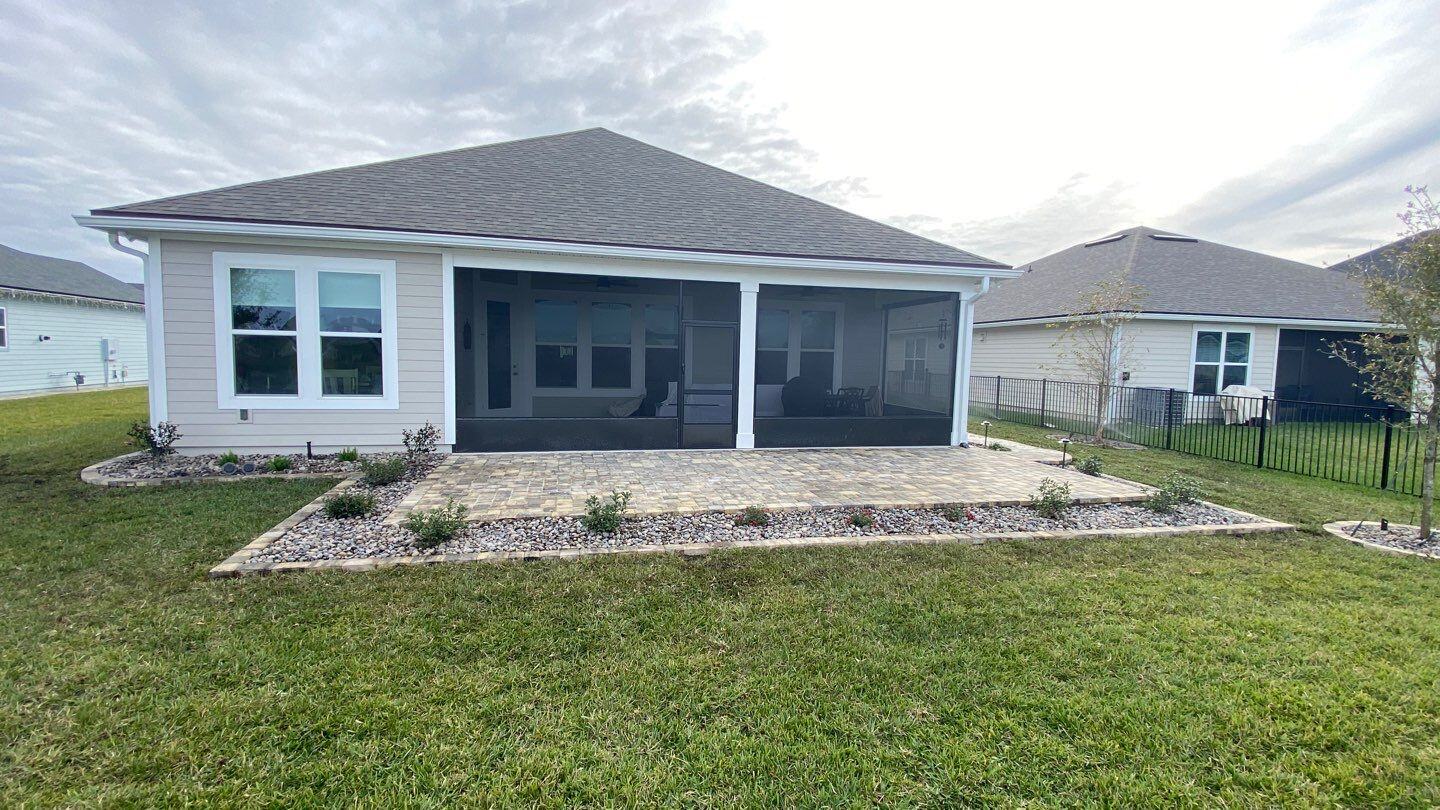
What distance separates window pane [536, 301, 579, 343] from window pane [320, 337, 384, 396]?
342 centimetres

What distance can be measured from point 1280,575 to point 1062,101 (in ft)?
29.8

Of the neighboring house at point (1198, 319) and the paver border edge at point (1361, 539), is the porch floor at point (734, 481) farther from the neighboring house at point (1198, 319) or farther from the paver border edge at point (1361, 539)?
the neighboring house at point (1198, 319)

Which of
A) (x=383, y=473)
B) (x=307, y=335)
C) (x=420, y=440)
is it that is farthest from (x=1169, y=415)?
(x=307, y=335)

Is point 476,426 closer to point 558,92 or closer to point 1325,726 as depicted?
point 1325,726

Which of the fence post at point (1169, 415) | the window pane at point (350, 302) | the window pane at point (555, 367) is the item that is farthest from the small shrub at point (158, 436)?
the fence post at point (1169, 415)

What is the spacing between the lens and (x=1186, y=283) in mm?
15508

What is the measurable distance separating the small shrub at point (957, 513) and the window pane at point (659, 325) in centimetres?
713

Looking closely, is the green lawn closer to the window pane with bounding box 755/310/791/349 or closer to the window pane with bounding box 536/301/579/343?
the window pane with bounding box 536/301/579/343

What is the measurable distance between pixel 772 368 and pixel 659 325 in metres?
2.74

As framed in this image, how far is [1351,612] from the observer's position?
3773mm

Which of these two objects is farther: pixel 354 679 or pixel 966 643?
pixel 966 643

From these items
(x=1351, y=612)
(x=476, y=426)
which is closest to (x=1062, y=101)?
(x=1351, y=612)

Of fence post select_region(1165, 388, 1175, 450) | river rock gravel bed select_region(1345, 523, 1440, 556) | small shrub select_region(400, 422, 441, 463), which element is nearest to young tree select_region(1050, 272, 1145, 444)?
fence post select_region(1165, 388, 1175, 450)

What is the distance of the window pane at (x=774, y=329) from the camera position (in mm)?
12734
